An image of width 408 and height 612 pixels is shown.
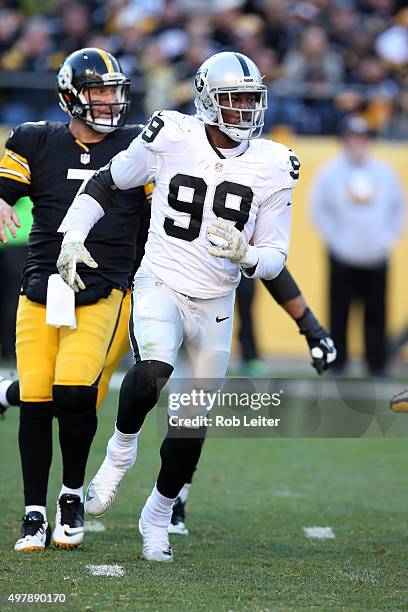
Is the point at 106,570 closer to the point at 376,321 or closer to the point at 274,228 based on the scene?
the point at 274,228

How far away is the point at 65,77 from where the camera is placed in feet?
16.2

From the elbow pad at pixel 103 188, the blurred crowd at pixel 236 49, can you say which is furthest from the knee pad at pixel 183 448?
the blurred crowd at pixel 236 49

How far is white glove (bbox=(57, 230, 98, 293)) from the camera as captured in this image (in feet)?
14.5

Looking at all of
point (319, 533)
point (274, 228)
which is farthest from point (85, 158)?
point (319, 533)

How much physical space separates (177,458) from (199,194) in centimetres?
99

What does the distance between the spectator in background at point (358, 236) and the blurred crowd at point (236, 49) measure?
1466mm

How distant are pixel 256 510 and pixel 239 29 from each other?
25.0 feet

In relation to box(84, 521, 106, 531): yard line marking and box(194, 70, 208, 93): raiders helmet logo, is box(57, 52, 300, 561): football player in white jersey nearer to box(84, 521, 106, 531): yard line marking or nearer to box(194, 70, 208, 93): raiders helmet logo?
box(194, 70, 208, 93): raiders helmet logo

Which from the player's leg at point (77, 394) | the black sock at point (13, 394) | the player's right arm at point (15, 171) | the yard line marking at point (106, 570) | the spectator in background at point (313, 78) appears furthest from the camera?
the spectator in background at point (313, 78)

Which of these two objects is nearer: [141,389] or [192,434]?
[141,389]

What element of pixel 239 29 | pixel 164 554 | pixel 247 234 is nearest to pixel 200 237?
pixel 247 234

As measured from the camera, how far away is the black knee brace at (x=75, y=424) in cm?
459

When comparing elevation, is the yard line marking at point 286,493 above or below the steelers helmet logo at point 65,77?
below

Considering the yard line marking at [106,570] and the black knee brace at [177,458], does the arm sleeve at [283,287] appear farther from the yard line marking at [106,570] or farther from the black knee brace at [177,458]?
the yard line marking at [106,570]
